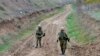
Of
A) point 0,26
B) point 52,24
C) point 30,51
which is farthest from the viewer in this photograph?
point 52,24

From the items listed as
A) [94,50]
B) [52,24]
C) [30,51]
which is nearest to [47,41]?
[30,51]

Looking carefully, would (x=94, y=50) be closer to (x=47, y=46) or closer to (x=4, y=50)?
(x=47, y=46)

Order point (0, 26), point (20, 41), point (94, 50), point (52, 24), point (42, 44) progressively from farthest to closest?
point (52, 24) → point (0, 26) → point (20, 41) → point (42, 44) → point (94, 50)

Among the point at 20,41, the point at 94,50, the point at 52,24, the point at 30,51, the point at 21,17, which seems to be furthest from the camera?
the point at 21,17

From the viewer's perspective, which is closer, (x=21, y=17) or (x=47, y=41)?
(x=47, y=41)

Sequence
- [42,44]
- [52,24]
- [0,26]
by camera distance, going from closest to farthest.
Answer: [42,44]
[0,26]
[52,24]

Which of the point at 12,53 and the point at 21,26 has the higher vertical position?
the point at 21,26

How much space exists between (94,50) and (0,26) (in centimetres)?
1434

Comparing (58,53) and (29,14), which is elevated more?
(29,14)

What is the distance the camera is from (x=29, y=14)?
167 ft

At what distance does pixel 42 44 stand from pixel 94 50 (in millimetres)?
6143

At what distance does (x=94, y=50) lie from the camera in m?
25.6

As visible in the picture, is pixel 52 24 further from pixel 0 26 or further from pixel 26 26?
pixel 0 26

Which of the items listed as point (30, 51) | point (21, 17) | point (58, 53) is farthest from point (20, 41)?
point (21, 17)
